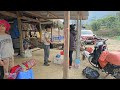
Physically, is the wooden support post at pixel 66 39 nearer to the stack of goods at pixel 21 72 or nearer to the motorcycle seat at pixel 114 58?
the stack of goods at pixel 21 72

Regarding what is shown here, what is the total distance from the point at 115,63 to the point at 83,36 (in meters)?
14.3

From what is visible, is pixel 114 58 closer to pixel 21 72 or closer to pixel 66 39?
pixel 66 39

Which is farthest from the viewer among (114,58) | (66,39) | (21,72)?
(114,58)

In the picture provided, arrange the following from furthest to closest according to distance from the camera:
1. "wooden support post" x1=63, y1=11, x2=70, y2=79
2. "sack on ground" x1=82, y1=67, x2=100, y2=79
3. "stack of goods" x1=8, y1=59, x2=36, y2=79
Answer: "sack on ground" x1=82, y1=67, x2=100, y2=79 < "wooden support post" x1=63, y1=11, x2=70, y2=79 < "stack of goods" x1=8, y1=59, x2=36, y2=79

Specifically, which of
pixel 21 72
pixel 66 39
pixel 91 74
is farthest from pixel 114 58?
pixel 21 72

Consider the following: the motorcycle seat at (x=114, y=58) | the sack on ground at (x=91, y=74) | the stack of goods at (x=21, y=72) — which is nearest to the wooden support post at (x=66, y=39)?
the stack of goods at (x=21, y=72)

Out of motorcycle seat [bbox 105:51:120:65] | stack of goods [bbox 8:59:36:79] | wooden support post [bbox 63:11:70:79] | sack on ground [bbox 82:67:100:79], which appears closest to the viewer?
stack of goods [bbox 8:59:36:79]

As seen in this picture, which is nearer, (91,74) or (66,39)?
(66,39)

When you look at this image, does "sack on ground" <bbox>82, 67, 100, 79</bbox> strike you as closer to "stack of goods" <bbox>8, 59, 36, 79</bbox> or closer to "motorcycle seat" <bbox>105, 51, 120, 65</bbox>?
"motorcycle seat" <bbox>105, 51, 120, 65</bbox>

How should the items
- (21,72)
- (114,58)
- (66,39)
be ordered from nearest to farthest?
(21,72), (66,39), (114,58)

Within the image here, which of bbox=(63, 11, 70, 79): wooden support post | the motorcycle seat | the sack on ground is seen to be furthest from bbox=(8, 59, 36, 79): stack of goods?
the motorcycle seat
